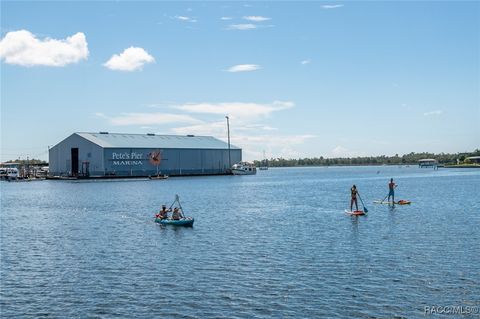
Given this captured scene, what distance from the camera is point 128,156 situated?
167875mm

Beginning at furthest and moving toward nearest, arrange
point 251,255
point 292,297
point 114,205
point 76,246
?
point 114,205 < point 76,246 < point 251,255 < point 292,297

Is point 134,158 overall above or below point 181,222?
above

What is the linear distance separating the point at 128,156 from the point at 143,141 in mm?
11639

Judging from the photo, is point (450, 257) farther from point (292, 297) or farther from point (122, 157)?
point (122, 157)

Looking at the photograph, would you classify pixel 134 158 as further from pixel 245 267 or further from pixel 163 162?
pixel 245 267

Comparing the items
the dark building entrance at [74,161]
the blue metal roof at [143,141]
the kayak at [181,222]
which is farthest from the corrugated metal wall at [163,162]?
the kayak at [181,222]

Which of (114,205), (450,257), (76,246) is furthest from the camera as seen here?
(114,205)

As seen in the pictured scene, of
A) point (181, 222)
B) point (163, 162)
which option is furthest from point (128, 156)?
point (181, 222)

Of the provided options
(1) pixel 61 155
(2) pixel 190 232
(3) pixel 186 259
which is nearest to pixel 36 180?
(1) pixel 61 155

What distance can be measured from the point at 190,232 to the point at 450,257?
2131 cm

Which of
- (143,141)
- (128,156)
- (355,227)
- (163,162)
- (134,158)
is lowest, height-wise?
(355,227)

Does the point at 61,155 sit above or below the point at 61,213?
above

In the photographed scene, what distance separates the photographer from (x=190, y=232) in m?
44.6

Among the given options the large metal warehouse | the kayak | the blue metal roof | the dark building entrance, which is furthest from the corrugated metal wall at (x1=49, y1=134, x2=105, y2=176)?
the kayak
